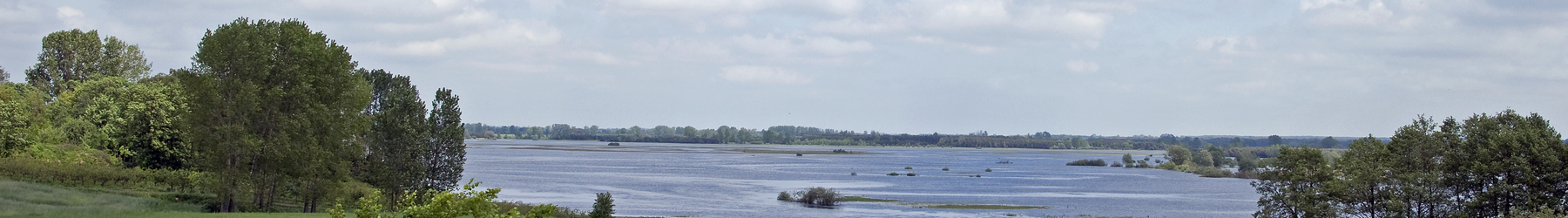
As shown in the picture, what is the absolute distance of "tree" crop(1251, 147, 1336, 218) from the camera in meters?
38.3

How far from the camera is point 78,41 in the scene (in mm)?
84312

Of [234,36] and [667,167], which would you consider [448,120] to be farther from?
[667,167]

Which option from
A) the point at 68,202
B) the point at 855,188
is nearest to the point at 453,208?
the point at 68,202

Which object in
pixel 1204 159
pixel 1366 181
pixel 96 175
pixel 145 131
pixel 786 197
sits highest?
pixel 1204 159

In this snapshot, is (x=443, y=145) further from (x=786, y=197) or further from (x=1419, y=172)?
(x=1419, y=172)

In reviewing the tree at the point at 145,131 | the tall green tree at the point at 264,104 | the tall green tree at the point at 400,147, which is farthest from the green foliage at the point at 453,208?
the tree at the point at 145,131

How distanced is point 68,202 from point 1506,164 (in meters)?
44.0

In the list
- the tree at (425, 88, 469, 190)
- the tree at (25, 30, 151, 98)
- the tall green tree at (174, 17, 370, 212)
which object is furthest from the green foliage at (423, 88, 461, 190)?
the tree at (25, 30, 151, 98)

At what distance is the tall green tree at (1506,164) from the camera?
36.4 metres

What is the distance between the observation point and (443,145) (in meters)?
43.4

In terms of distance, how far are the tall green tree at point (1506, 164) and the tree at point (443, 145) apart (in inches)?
1385

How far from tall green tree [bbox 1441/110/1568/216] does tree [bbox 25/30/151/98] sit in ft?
273

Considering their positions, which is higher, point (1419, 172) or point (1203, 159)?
point (1203, 159)

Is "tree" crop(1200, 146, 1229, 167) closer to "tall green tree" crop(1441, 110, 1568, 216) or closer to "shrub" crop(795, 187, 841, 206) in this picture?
"shrub" crop(795, 187, 841, 206)
